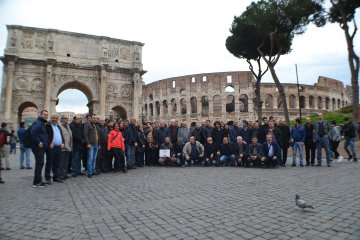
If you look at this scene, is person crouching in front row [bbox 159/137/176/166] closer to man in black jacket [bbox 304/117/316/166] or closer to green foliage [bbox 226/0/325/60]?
man in black jacket [bbox 304/117/316/166]

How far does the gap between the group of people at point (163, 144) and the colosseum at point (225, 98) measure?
2689 cm

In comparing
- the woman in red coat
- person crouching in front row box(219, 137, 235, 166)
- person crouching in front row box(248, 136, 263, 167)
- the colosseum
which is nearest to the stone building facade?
the colosseum

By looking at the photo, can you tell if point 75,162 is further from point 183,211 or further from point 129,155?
point 183,211

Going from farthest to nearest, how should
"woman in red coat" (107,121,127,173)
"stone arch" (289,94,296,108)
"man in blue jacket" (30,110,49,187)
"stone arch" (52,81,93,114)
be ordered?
"stone arch" (289,94,296,108)
"stone arch" (52,81,93,114)
"woman in red coat" (107,121,127,173)
"man in blue jacket" (30,110,49,187)

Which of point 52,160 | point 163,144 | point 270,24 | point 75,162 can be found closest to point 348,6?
point 270,24

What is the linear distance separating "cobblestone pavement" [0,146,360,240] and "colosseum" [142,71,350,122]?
31979 millimetres

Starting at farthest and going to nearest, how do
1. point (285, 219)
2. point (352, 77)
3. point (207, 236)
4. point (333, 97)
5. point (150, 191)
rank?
1. point (333, 97)
2. point (352, 77)
3. point (150, 191)
4. point (285, 219)
5. point (207, 236)

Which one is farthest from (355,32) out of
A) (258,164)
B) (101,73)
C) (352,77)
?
(101,73)

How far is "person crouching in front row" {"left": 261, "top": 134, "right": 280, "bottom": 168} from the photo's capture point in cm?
872

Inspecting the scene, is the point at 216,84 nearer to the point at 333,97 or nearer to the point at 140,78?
the point at 140,78

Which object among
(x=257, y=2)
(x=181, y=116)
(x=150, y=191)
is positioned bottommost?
(x=150, y=191)

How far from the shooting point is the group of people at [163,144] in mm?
6641

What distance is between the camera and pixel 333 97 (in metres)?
42.7

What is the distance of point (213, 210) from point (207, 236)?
97cm
